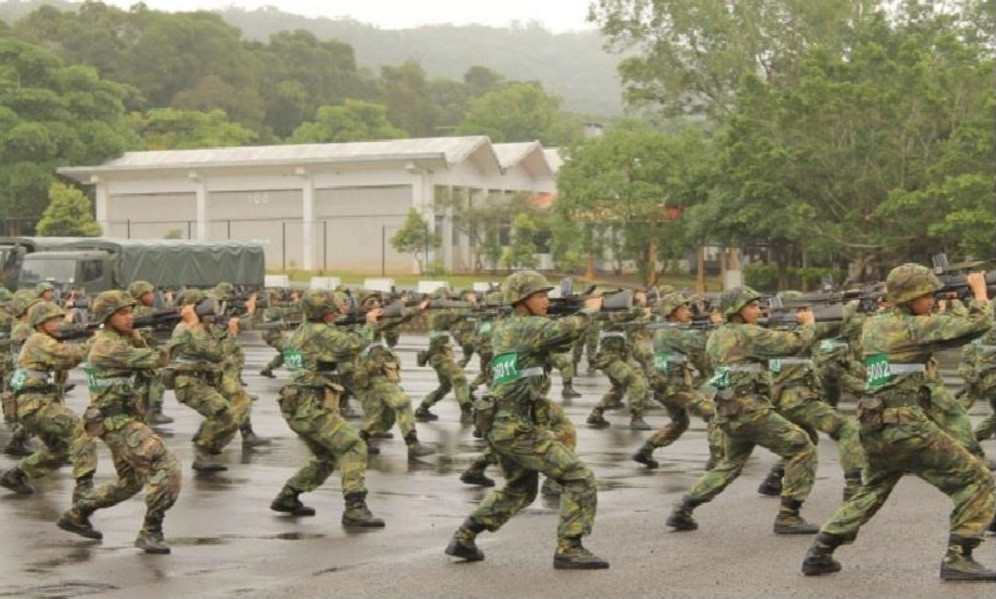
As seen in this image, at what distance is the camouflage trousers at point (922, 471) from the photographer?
9570mm

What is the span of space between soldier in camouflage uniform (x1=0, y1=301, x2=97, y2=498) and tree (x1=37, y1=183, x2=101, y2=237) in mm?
46994

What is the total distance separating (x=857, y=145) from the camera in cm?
3922

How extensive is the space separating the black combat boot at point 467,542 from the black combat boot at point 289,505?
7.84 ft

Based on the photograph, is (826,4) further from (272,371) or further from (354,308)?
(354,308)

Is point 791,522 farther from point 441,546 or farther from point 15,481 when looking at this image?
point 15,481

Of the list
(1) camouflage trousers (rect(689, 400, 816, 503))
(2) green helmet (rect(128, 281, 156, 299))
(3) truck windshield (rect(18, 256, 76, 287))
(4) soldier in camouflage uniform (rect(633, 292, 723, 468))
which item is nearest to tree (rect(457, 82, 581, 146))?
(3) truck windshield (rect(18, 256, 76, 287))

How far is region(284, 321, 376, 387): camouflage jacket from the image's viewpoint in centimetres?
1249

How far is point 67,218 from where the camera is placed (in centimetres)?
5934

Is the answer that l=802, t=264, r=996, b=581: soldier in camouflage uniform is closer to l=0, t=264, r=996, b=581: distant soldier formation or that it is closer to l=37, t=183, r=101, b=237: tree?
l=0, t=264, r=996, b=581: distant soldier formation

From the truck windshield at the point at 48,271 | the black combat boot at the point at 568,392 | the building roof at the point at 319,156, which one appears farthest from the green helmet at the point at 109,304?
the building roof at the point at 319,156

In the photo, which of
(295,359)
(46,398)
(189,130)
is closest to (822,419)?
(295,359)

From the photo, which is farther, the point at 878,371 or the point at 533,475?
the point at 533,475

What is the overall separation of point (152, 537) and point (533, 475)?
8.62ft

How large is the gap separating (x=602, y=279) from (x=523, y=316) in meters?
45.1
